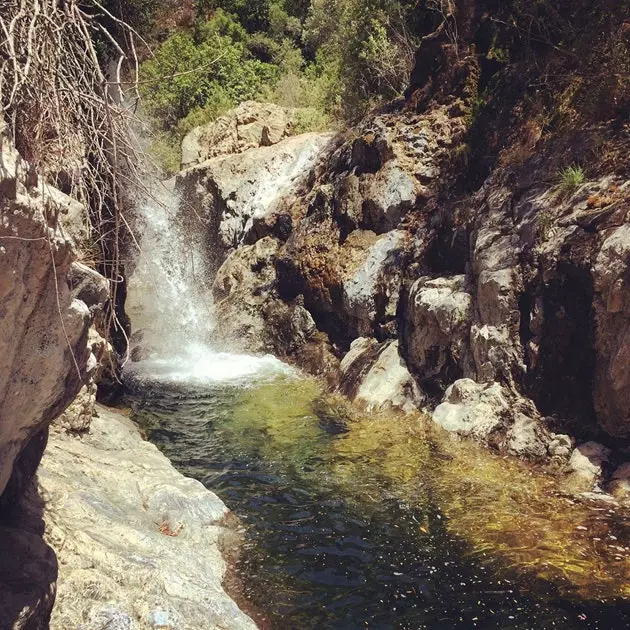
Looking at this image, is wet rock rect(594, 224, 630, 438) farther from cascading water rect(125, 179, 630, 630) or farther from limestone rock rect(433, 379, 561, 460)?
cascading water rect(125, 179, 630, 630)

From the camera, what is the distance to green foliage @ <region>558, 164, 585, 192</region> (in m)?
7.81

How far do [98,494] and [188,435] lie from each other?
3690mm

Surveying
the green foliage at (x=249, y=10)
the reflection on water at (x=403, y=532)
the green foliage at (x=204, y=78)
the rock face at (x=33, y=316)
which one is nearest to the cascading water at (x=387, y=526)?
the reflection on water at (x=403, y=532)

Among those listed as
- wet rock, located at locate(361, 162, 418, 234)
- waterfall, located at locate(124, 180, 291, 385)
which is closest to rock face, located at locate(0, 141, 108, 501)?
waterfall, located at locate(124, 180, 291, 385)

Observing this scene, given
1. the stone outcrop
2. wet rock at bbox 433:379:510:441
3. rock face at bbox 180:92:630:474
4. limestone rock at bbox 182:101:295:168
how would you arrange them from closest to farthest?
1. the stone outcrop
2. rock face at bbox 180:92:630:474
3. wet rock at bbox 433:379:510:441
4. limestone rock at bbox 182:101:295:168

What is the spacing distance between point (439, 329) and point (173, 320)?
30.1ft

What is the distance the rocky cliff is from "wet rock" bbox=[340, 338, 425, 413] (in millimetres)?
29

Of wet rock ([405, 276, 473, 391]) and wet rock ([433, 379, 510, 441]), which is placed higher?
wet rock ([405, 276, 473, 391])

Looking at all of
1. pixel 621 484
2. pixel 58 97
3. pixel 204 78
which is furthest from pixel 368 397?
pixel 204 78

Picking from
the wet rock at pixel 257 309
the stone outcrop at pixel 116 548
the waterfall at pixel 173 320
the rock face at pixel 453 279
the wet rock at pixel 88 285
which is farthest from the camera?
the wet rock at pixel 257 309

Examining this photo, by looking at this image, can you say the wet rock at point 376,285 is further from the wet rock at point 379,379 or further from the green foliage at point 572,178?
the green foliage at point 572,178

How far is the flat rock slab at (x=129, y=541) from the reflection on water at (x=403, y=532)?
0.47m

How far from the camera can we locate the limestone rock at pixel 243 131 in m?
18.9

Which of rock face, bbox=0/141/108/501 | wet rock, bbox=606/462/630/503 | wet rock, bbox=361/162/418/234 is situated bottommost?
wet rock, bbox=606/462/630/503
